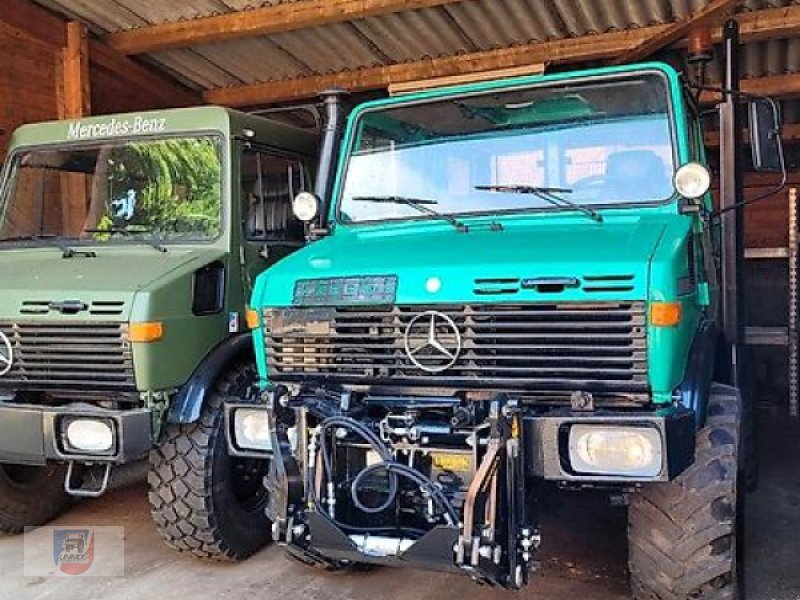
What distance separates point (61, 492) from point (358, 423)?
266cm

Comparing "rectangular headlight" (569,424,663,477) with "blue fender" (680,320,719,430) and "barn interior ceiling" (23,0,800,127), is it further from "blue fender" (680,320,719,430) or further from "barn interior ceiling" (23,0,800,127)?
"barn interior ceiling" (23,0,800,127)

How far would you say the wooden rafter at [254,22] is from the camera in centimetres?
617

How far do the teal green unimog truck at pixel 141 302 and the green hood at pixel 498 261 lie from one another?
0.74 meters

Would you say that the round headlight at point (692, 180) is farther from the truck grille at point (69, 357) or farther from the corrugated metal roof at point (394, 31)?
the corrugated metal roof at point (394, 31)

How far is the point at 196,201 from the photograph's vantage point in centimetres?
420

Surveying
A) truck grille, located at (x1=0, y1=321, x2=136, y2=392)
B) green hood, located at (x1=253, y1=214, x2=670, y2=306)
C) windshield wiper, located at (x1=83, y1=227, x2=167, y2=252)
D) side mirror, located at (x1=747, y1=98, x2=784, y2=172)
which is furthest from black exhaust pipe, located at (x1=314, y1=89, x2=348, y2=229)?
side mirror, located at (x1=747, y1=98, x2=784, y2=172)

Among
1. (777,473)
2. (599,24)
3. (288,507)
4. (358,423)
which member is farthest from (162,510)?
(599,24)

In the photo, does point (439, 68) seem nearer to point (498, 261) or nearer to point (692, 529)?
point (498, 261)

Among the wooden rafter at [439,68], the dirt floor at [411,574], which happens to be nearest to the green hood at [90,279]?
the dirt floor at [411,574]

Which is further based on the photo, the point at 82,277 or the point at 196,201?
the point at 196,201

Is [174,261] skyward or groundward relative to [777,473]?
skyward

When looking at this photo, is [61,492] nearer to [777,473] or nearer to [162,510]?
[162,510]

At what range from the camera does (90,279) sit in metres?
3.72

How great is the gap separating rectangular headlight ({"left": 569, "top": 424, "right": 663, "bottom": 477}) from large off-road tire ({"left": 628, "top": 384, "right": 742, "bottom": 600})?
1.25 ft
